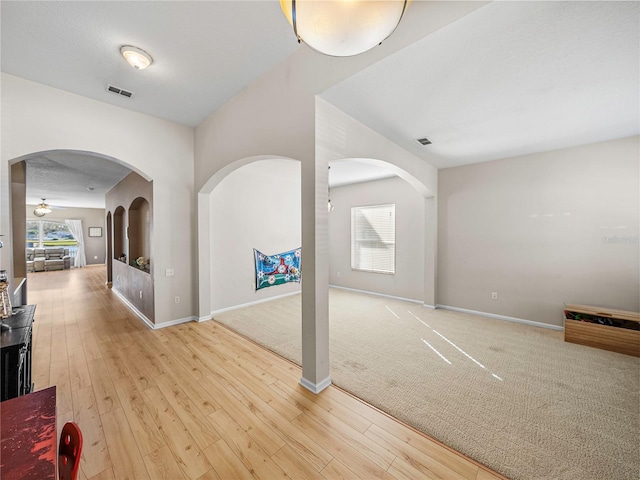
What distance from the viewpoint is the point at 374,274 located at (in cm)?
591

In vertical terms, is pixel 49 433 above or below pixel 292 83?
below

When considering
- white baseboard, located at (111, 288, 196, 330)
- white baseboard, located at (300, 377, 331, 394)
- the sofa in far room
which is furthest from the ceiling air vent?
the sofa in far room

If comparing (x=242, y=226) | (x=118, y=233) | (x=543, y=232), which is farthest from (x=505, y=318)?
(x=118, y=233)

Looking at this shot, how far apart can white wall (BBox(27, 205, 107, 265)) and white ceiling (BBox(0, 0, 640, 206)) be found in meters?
11.2

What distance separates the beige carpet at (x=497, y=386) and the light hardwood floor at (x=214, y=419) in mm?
240

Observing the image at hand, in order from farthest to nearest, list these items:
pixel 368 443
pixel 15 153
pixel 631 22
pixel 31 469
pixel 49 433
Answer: pixel 15 153
pixel 368 443
pixel 631 22
pixel 49 433
pixel 31 469

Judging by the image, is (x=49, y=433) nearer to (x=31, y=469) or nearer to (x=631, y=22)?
(x=31, y=469)

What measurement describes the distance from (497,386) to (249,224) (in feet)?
14.6

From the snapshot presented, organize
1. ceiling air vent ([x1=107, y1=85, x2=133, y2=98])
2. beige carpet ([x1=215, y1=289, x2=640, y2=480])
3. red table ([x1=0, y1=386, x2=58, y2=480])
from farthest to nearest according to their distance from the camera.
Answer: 1. ceiling air vent ([x1=107, y1=85, x2=133, y2=98])
2. beige carpet ([x1=215, y1=289, x2=640, y2=480])
3. red table ([x1=0, y1=386, x2=58, y2=480])

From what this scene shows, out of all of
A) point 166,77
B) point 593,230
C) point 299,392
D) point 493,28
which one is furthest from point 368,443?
point 593,230

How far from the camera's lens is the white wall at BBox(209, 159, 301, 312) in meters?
4.40

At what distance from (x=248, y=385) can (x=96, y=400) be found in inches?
51.5

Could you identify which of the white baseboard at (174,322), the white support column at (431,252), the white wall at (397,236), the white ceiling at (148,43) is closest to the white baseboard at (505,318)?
the white support column at (431,252)

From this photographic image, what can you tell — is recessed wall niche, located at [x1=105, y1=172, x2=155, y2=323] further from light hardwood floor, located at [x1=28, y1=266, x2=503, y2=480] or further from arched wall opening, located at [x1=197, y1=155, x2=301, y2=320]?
light hardwood floor, located at [x1=28, y1=266, x2=503, y2=480]
